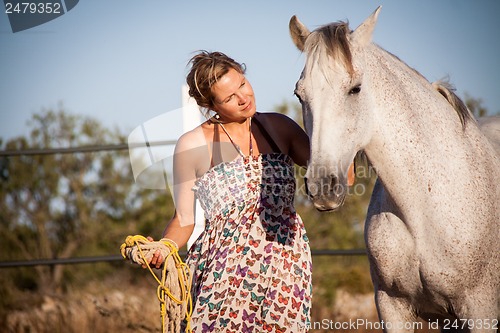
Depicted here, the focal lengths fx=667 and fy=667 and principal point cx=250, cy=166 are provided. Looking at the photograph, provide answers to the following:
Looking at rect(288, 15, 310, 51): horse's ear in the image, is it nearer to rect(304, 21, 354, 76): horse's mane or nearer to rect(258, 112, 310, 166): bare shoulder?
rect(304, 21, 354, 76): horse's mane

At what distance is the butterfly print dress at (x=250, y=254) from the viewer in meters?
2.32

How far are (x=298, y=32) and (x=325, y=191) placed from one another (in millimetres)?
671

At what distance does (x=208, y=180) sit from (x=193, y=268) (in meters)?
0.33

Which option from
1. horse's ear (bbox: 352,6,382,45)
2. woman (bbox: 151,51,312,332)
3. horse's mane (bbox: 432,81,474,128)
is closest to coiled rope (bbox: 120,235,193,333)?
woman (bbox: 151,51,312,332)

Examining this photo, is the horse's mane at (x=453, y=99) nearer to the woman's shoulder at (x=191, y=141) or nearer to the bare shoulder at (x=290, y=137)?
the bare shoulder at (x=290, y=137)

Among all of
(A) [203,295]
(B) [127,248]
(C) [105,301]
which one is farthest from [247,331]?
(C) [105,301]

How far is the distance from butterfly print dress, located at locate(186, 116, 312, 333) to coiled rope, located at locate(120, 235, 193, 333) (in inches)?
2.6

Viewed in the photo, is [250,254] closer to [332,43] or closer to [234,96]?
[234,96]

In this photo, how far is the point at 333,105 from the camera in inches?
81.0

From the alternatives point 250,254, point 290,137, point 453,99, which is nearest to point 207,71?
point 290,137

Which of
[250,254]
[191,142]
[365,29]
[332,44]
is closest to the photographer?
[332,44]

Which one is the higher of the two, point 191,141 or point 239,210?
point 191,141

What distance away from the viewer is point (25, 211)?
733 centimetres

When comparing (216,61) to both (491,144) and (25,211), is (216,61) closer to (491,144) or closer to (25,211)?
(491,144)
